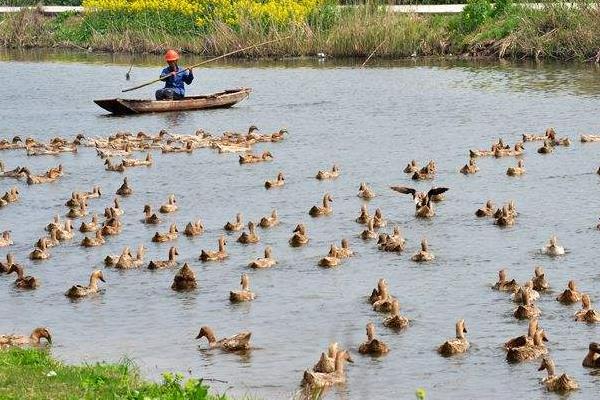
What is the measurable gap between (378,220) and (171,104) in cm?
1892

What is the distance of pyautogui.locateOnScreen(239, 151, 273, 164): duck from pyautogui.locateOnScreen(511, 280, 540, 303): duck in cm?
1448

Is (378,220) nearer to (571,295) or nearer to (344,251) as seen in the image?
(344,251)

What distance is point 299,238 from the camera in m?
24.0

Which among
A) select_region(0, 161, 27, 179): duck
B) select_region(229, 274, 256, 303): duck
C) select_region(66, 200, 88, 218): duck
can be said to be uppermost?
select_region(229, 274, 256, 303): duck

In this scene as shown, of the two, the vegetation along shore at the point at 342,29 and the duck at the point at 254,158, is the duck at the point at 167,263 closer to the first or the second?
the duck at the point at 254,158

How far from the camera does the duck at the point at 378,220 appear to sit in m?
25.2

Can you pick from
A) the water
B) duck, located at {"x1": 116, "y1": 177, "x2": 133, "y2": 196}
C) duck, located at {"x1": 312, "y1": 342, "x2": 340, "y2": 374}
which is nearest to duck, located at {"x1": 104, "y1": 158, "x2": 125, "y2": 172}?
the water

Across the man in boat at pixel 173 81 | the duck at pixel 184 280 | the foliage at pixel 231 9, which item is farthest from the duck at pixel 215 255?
the foliage at pixel 231 9

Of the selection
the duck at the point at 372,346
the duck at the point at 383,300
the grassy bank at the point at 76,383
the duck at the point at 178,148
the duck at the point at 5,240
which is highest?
the grassy bank at the point at 76,383

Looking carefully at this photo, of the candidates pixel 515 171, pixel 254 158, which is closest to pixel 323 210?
pixel 515 171

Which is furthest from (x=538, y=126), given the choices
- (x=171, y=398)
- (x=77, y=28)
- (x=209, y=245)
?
(x=77, y=28)

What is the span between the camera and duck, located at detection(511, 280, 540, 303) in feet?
64.4

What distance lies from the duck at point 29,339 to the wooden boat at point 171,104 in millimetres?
24755

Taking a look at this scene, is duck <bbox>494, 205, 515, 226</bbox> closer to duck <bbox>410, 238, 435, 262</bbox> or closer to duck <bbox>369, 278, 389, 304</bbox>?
duck <bbox>410, 238, 435, 262</bbox>
